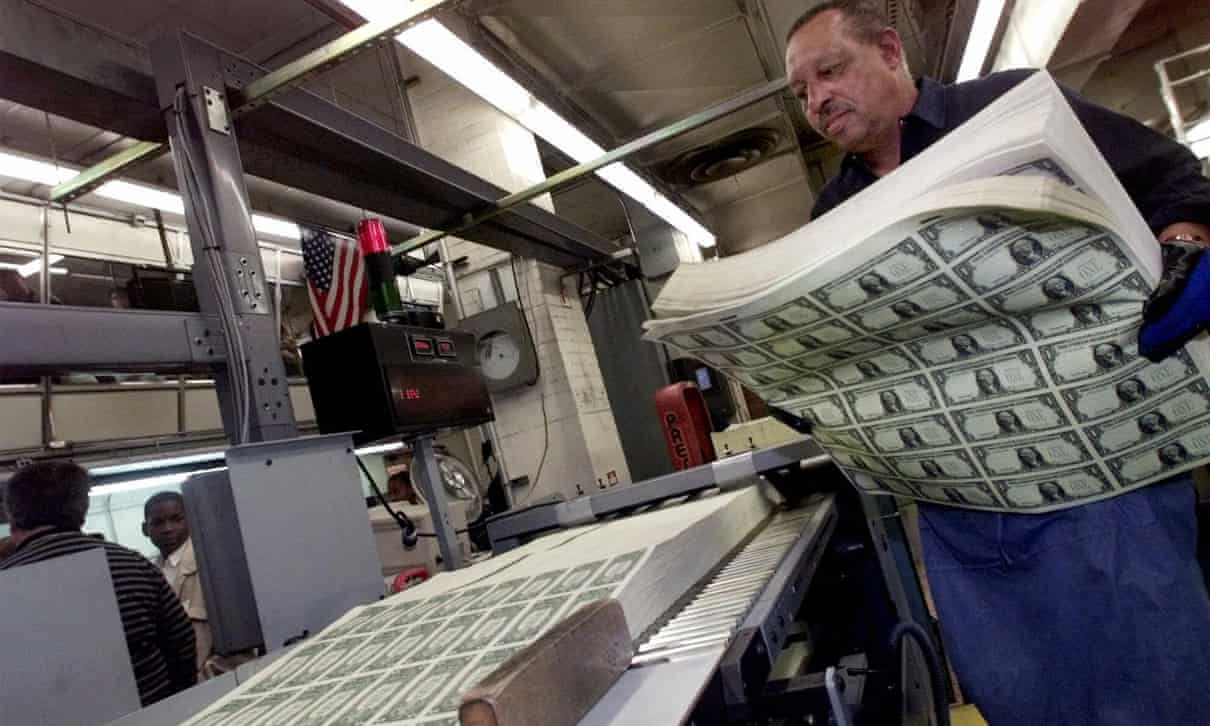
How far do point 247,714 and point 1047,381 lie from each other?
97 cm

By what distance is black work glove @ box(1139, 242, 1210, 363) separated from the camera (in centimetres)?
72

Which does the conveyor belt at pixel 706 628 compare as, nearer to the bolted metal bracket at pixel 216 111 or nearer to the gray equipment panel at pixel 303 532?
the gray equipment panel at pixel 303 532

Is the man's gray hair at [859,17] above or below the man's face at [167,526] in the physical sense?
above

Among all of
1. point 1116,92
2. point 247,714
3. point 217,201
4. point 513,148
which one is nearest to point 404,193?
point 217,201

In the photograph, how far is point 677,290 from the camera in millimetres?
959

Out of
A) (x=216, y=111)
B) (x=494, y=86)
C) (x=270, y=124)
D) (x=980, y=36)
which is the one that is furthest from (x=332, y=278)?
(x=980, y=36)

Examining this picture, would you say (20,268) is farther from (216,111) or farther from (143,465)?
(216,111)

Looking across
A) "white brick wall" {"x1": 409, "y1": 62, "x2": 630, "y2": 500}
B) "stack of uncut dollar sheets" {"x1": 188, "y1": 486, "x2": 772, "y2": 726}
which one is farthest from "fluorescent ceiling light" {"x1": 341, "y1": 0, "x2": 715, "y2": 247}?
"stack of uncut dollar sheets" {"x1": 188, "y1": 486, "x2": 772, "y2": 726}

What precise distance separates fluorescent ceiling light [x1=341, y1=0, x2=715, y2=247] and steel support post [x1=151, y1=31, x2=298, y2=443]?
54 cm

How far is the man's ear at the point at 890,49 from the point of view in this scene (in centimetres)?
114

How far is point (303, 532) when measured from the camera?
5.02ft

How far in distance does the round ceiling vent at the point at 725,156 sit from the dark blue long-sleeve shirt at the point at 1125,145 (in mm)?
4618

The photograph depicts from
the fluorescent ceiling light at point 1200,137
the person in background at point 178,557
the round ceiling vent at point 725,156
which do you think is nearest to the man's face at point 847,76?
the person in background at point 178,557

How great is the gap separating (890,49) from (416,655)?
107 centimetres
